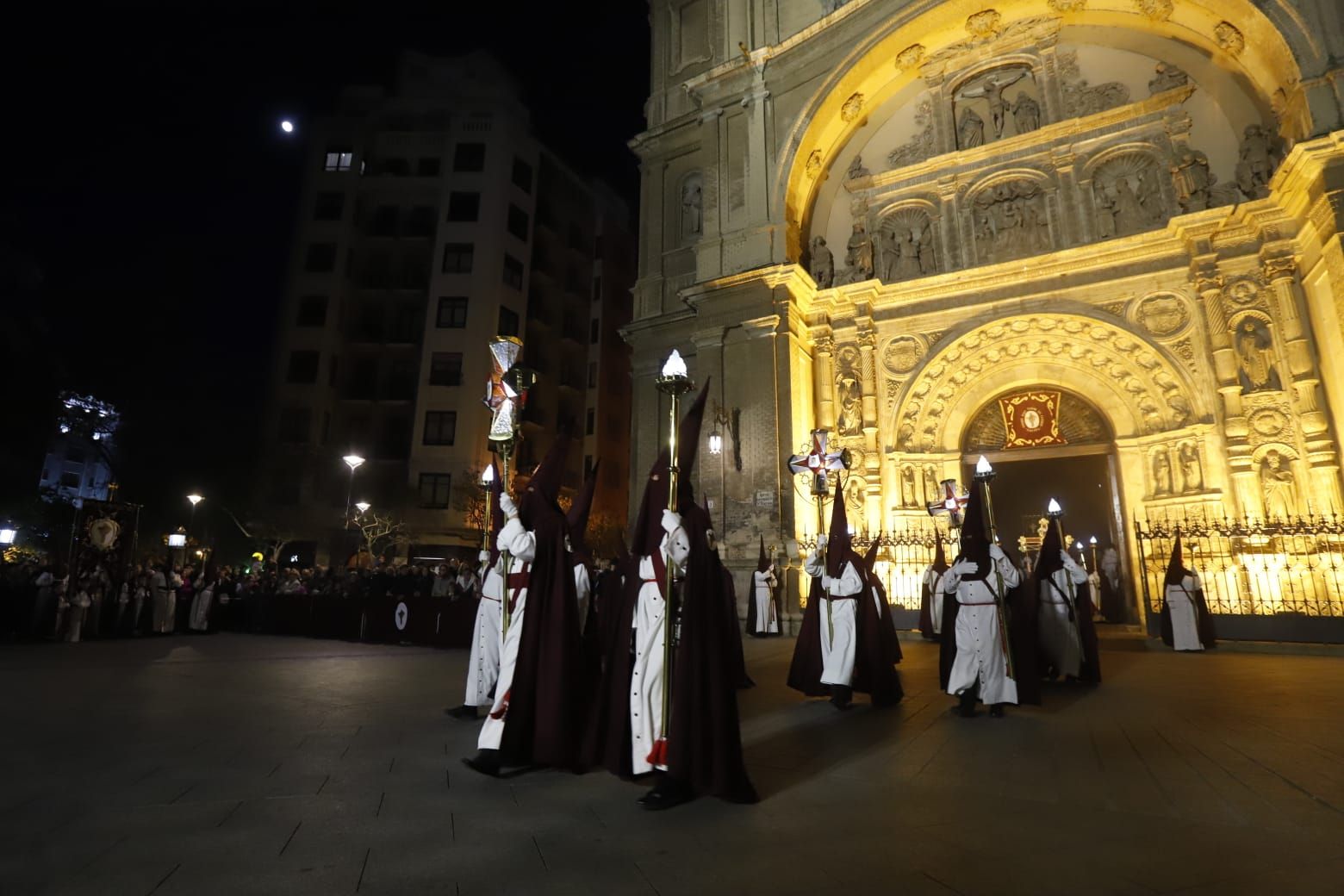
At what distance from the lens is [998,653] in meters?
6.40

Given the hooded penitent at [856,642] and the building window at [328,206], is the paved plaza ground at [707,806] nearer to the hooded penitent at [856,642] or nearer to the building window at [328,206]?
the hooded penitent at [856,642]

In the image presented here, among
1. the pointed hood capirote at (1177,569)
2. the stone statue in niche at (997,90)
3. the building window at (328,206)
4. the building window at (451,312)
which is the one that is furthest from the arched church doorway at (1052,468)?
the building window at (328,206)

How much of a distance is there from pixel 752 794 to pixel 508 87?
132 ft

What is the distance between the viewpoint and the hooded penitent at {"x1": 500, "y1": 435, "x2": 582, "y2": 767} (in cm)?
434

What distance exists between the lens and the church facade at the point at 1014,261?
12.7m

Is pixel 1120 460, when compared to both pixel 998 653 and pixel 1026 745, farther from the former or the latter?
pixel 1026 745

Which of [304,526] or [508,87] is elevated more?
[508,87]

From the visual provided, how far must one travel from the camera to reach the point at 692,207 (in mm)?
19250

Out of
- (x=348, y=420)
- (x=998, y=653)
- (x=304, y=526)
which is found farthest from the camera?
(x=348, y=420)

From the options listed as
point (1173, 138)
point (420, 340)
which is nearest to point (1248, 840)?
point (1173, 138)

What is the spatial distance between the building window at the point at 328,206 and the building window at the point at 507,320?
369 inches

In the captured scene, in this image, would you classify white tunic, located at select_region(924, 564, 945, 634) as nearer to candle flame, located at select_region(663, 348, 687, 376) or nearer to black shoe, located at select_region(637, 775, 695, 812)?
candle flame, located at select_region(663, 348, 687, 376)

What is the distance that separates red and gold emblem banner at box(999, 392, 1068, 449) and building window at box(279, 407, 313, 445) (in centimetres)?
2822

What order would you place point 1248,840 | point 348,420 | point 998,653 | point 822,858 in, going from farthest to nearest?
point 348,420, point 998,653, point 1248,840, point 822,858
